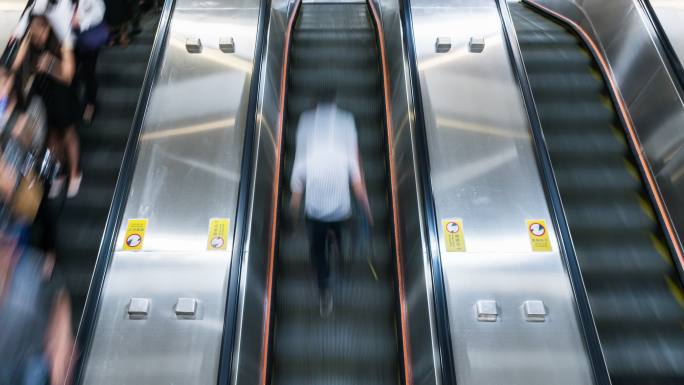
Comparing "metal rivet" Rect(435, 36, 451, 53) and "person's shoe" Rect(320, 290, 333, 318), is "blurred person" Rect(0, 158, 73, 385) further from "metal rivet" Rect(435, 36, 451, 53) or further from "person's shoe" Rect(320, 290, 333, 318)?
"metal rivet" Rect(435, 36, 451, 53)

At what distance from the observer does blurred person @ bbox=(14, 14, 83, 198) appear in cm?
425

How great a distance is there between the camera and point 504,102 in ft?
15.9

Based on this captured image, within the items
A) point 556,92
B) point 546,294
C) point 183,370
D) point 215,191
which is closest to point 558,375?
point 546,294

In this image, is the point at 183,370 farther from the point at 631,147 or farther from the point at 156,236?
the point at 631,147

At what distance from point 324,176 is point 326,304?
1.19 meters

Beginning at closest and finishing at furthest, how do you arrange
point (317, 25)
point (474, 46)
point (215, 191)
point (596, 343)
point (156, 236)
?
point (596, 343) → point (156, 236) → point (215, 191) → point (474, 46) → point (317, 25)

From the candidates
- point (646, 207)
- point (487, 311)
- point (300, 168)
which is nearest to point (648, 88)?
point (646, 207)

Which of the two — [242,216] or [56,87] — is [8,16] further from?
[242,216]

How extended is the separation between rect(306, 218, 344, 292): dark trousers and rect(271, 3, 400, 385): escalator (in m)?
0.16

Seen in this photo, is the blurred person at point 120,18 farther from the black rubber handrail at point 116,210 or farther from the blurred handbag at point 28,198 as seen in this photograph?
the blurred handbag at point 28,198

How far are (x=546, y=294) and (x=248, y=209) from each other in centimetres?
247

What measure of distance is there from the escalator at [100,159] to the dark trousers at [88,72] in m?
0.10

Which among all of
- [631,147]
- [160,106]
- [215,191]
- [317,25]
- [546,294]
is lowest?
[546,294]

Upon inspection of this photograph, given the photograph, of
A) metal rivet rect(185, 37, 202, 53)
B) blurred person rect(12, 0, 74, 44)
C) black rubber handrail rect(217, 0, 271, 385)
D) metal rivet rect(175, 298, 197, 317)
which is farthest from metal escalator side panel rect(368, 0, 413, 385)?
blurred person rect(12, 0, 74, 44)
